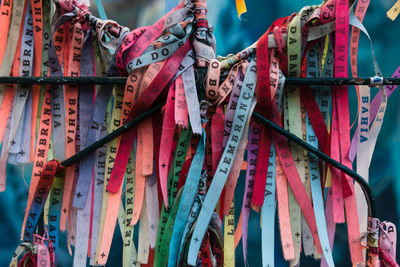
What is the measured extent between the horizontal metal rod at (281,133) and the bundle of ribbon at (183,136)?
2cm

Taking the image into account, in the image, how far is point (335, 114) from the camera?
2.42 feet

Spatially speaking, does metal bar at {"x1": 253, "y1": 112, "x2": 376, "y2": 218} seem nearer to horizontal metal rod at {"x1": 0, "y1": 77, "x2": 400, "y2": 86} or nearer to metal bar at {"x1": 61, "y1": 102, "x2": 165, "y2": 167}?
horizontal metal rod at {"x1": 0, "y1": 77, "x2": 400, "y2": 86}

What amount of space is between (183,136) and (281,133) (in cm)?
17

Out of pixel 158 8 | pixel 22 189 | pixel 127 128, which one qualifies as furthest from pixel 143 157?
pixel 22 189

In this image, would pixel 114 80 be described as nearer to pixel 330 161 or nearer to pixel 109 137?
pixel 109 137

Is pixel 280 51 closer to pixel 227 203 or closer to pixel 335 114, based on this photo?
pixel 335 114

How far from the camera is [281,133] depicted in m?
0.70

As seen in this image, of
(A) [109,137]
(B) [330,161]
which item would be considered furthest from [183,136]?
(B) [330,161]

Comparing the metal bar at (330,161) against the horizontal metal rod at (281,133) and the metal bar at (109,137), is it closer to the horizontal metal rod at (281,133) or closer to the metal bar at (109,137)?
the horizontal metal rod at (281,133)

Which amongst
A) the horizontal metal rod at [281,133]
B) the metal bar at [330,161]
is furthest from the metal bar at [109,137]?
the metal bar at [330,161]

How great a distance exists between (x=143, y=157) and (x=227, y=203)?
0.57 ft

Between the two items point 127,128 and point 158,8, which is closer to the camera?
point 127,128

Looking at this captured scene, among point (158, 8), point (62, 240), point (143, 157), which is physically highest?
point (158, 8)

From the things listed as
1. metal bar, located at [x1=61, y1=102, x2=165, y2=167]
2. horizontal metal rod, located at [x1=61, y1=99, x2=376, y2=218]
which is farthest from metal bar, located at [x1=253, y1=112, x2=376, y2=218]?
metal bar, located at [x1=61, y1=102, x2=165, y2=167]
